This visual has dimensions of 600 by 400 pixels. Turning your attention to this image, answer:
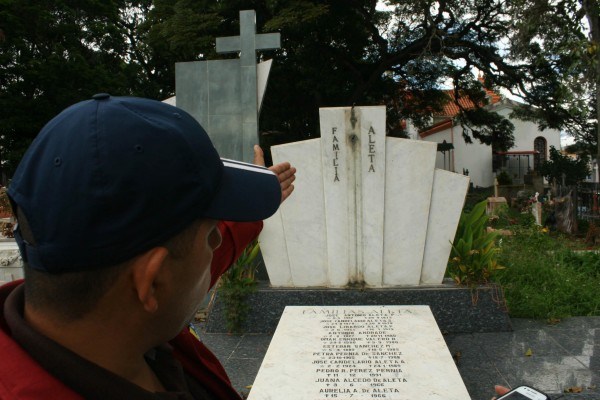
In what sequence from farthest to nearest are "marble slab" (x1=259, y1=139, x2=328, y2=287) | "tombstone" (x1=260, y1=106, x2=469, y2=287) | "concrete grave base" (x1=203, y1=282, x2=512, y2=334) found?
"marble slab" (x1=259, y1=139, x2=328, y2=287)
"tombstone" (x1=260, y1=106, x2=469, y2=287)
"concrete grave base" (x1=203, y1=282, x2=512, y2=334)

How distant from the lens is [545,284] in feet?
18.1

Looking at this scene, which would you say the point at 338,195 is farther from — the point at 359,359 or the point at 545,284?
the point at 545,284

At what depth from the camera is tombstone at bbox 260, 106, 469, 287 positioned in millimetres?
4754

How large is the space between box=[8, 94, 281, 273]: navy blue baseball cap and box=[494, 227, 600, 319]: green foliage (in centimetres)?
454

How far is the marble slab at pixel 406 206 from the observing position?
4734mm

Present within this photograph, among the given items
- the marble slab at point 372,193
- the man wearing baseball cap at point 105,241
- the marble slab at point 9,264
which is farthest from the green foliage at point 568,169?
the man wearing baseball cap at point 105,241

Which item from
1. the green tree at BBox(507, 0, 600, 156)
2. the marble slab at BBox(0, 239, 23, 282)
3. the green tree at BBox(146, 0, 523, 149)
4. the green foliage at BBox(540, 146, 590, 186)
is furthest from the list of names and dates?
the green foliage at BBox(540, 146, 590, 186)

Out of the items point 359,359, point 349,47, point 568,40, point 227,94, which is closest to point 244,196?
point 359,359

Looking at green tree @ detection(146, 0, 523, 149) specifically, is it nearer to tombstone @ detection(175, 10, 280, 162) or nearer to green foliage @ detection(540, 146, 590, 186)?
green foliage @ detection(540, 146, 590, 186)

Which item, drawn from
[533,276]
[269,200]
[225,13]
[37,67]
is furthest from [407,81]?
[269,200]

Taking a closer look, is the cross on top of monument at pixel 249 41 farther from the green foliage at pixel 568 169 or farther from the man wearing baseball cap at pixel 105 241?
the green foliage at pixel 568 169

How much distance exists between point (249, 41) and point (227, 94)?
90 cm

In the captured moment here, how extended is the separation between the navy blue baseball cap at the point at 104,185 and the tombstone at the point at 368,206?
3905mm

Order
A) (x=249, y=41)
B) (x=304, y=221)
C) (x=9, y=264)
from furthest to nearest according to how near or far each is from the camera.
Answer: (x=249, y=41) → (x=9, y=264) → (x=304, y=221)
